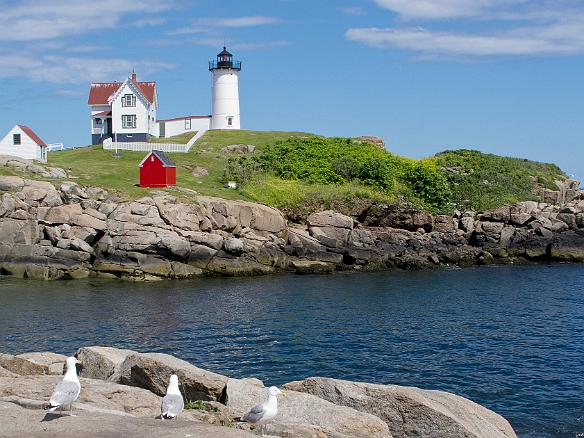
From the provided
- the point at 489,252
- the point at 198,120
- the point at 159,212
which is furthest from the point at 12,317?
the point at 198,120

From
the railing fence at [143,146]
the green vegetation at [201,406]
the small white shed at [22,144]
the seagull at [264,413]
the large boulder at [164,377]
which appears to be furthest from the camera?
the railing fence at [143,146]

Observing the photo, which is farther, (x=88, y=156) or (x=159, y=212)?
(x=88, y=156)

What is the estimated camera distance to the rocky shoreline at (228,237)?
4206cm

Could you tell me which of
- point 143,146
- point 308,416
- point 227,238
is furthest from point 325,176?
point 308,416

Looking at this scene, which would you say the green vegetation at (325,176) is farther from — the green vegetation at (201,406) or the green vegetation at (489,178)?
the green vegetation at (201,406)

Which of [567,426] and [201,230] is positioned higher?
[201,230]

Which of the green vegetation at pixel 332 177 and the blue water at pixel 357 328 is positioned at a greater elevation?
the green vegetation at pixel 332 177

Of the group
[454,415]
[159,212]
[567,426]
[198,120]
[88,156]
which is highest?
[198,120]

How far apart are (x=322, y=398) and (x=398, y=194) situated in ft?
147

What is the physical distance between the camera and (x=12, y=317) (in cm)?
3020

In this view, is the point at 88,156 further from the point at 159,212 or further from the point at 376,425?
the point at 376,425

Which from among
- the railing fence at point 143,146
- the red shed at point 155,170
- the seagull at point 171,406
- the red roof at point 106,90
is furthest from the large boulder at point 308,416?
the red roof at point 106,90

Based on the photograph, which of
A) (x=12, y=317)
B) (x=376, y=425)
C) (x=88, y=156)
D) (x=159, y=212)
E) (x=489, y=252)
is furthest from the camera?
(x=88, y=156)

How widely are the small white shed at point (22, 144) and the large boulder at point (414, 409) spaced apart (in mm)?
48860
